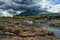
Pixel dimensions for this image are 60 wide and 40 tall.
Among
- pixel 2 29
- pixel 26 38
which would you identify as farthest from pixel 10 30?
pixel 26 38

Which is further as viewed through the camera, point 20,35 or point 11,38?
point 20,35

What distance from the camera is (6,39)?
181 feet

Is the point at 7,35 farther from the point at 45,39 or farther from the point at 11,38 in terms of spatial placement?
the point at 45,39

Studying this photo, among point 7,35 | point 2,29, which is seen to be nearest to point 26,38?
point 7,35

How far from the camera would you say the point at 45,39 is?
61469 millimetres

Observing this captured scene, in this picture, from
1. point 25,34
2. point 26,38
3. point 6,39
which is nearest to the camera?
point 6,39

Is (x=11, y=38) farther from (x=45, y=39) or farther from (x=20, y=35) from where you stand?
(x=45, y=39)

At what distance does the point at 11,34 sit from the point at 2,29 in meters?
5.40

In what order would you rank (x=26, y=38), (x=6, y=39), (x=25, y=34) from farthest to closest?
(x=25, y=34) → (x=26, y=38) → (x=6, y=39)

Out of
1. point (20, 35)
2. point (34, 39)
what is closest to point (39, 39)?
point (34, 39)

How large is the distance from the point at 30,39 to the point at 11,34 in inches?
288

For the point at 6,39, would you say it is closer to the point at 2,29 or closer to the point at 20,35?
the point at 20,35

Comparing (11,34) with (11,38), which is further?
(11,34)

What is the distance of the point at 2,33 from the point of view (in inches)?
2457
